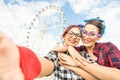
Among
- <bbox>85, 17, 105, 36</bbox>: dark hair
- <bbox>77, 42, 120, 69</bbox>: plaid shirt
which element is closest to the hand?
<bbox>77, 42, 120, 69</bbox>: plaid shirt

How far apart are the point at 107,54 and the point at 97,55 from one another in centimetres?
5

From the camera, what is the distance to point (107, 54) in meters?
1.12

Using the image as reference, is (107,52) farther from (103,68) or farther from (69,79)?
(69,79)

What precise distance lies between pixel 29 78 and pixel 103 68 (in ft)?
1.71

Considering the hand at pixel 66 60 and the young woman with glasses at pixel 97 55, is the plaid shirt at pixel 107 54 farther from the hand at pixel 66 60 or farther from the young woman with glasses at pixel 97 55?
the hand at pixel 66 60

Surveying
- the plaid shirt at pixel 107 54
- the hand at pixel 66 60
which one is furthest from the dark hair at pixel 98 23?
the hand at pixel 66 60

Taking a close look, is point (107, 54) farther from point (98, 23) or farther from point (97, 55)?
point (98, 23)

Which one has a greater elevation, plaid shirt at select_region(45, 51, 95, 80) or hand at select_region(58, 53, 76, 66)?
hand at select_region(58, 53, 76, 66)

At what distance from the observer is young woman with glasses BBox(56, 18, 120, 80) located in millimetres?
1026

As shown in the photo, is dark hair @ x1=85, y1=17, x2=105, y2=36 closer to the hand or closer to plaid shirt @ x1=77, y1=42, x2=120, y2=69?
plaid shirt @ x1=77, y1=42, x2=120, y2=69

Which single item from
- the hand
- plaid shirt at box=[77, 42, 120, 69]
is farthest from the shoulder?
the hand

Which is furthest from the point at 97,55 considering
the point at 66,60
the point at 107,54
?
the point at 66,60

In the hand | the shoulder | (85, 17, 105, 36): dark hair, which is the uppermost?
(85, 17, 105, 36): dark hair

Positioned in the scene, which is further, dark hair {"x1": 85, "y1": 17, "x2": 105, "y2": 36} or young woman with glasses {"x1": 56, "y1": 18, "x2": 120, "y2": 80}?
dark hair {"x1": 85, "y1": 17, "x2": 105, "y2": 36}
